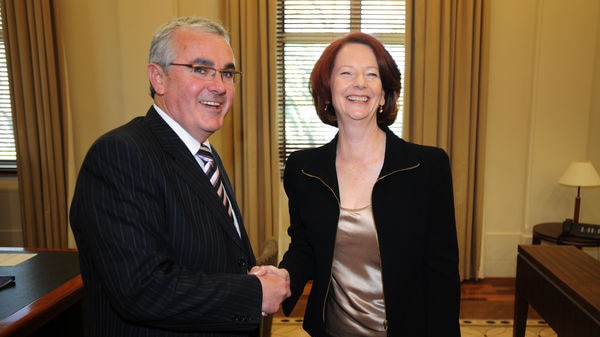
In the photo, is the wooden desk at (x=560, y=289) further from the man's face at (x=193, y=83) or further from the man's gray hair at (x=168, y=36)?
the man's gray hair at (x=168, y=36)

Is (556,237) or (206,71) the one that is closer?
(206,71)

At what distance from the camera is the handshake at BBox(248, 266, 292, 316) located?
49.7 inches

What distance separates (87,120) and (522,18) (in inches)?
174

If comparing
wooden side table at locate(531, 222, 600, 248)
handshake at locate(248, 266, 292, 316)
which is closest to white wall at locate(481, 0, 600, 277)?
wooden side table at locate(531, 222, 600, 248)

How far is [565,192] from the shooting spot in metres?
4.31

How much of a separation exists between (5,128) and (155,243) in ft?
15.6

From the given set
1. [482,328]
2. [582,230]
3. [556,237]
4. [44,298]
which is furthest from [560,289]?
[44,298]

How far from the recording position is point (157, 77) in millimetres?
1404

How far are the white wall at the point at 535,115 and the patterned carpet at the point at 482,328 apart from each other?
1077mm

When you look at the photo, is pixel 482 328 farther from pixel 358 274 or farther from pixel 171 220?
pixel 171 220

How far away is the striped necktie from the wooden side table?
10.7ft

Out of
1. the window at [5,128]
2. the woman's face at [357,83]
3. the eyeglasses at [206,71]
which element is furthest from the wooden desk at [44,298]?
the window at [5,128]

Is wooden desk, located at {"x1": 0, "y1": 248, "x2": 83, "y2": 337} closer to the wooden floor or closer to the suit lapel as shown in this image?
the suit lapel

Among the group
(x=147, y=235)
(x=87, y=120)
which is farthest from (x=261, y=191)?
(x=147, y=235)
